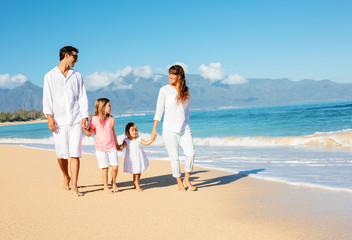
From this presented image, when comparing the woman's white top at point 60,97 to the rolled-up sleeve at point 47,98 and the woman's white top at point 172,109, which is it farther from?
the woman's white top at point 172,109

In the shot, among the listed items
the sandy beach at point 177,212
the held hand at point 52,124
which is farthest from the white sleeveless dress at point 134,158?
the held hand at point 52,124

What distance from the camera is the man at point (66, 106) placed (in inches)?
186

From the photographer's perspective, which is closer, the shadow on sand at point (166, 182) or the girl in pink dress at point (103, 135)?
the girl in pink dress at point (103, 135)

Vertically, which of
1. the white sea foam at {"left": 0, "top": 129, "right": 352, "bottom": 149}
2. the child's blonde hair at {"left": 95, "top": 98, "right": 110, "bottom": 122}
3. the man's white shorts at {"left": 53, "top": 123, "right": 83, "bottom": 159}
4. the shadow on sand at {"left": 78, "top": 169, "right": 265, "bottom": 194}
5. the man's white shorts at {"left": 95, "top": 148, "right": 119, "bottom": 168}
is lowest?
the shadow on sand at {"left": 78, "top": 169, "right": 265, "bottom": 194}

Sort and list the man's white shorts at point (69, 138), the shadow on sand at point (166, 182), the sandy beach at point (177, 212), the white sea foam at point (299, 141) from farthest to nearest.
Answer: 1. the white sea foam at point (299, 141)
2. the shadow on sand at point (166, 182)
3. the man's white shorts at point (69, 138)
4. the sandy beach at point (177, 212)

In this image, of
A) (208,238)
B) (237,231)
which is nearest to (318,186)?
(237,231)

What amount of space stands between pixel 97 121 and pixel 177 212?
2105mm

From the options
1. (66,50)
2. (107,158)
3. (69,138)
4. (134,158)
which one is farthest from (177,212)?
(66,50)

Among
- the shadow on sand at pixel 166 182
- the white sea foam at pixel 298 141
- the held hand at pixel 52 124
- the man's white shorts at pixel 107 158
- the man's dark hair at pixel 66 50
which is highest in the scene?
the man's dark hair at pixel 66 50

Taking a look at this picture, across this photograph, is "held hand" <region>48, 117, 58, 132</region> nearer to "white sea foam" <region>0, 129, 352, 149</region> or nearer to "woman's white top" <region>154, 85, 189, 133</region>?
"woman's white top" <region>154, 85, 189, 133</region>

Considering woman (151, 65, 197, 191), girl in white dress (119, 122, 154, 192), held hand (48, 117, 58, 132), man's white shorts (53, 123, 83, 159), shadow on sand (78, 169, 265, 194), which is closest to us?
held hand (48, 117, 58, 132)

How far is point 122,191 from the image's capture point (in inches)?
204

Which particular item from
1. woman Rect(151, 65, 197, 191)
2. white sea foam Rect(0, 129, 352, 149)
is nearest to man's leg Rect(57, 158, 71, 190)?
woman Rect(151, 65, 197, 191)

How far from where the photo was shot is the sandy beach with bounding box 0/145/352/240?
3045 millimetres
